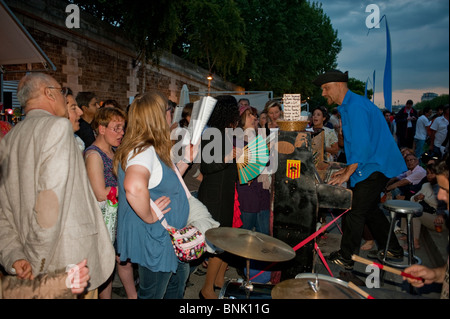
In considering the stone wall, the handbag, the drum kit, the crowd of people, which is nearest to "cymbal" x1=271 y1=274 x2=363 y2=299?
the drum kit

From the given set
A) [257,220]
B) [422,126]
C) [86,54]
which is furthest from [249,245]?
[422,126]

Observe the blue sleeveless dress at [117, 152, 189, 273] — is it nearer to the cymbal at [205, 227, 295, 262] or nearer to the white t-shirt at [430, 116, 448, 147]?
the cymbal at [205, 227, 295, 262]

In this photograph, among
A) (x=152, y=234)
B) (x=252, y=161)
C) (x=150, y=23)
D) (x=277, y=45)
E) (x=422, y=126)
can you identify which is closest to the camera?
(x=152, y=234)

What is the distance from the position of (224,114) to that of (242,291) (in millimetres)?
1791

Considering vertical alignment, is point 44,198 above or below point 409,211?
above

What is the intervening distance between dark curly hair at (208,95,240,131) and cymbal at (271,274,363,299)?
5.76 ft

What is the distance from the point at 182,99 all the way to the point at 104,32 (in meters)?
3.82

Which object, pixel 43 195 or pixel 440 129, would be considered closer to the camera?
pixel 43 195

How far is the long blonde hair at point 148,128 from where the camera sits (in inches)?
86.9

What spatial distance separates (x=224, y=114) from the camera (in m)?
3.30

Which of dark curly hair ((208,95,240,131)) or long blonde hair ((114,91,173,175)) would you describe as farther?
dark curly hair ((208,95,240,131))

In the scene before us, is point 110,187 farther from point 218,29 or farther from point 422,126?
point 218,29

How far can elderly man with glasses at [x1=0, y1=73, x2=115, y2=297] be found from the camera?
1.75 m

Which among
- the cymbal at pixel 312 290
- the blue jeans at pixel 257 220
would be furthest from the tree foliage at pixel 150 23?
the cymbal at pixel 312 290
